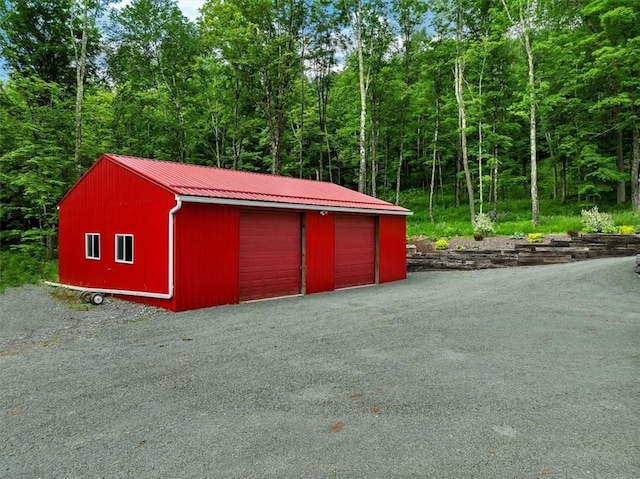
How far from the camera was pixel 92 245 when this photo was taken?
32.7ft

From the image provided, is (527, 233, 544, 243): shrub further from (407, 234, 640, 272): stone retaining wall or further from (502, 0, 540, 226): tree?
(502, 0, 540, 226): tree

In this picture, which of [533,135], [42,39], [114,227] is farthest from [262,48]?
[114,227]

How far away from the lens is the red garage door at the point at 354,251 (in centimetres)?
1135

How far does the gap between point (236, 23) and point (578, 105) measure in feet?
→ 58.7

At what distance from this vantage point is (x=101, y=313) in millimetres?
7488

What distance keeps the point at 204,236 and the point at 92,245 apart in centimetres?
380

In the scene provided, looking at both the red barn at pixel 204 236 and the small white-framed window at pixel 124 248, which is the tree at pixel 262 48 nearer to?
the red barn at pixel 204 236

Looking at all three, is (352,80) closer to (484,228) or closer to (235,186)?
(484,228)

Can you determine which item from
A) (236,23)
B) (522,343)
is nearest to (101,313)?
(522,343)

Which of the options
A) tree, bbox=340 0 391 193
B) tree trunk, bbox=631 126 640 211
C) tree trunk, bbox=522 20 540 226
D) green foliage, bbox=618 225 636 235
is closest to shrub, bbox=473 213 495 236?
tree trunk, bbox=522 20 540 226

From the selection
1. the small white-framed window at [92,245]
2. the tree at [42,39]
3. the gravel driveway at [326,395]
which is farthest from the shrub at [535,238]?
the tree at [42,39]

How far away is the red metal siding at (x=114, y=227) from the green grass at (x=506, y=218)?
12802mm

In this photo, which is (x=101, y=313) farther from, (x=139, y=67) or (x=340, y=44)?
(x=340, y=44)

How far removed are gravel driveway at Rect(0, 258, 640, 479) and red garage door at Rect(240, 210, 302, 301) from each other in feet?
6.85
